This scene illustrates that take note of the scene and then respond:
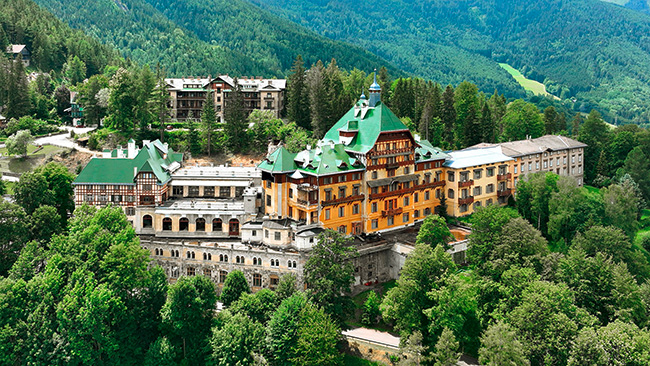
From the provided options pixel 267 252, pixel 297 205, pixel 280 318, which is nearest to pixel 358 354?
pixel 280 318

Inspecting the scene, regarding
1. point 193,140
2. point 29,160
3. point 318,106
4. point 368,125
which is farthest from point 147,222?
point 29,160

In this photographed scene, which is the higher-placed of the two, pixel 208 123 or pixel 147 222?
pixel 208 123

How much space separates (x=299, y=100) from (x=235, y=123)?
40.8ft

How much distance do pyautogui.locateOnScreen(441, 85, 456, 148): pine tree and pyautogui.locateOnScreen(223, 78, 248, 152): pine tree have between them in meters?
35.6

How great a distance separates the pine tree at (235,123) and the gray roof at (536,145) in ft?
124

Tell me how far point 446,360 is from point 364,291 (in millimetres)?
15948

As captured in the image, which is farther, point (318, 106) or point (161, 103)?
point (161, 103)

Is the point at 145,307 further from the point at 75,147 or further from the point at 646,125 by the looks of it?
the point at 646,125

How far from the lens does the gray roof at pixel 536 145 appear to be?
90875mm

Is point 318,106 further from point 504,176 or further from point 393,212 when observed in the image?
point 504,176

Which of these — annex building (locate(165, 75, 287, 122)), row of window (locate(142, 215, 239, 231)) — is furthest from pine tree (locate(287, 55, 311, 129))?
row of window (locate(142, 215, 239, 231))

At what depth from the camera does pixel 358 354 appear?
5816cm

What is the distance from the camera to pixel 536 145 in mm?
95188

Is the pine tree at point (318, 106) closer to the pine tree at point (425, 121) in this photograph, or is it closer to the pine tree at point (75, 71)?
the pine tree at point (425, 121)
